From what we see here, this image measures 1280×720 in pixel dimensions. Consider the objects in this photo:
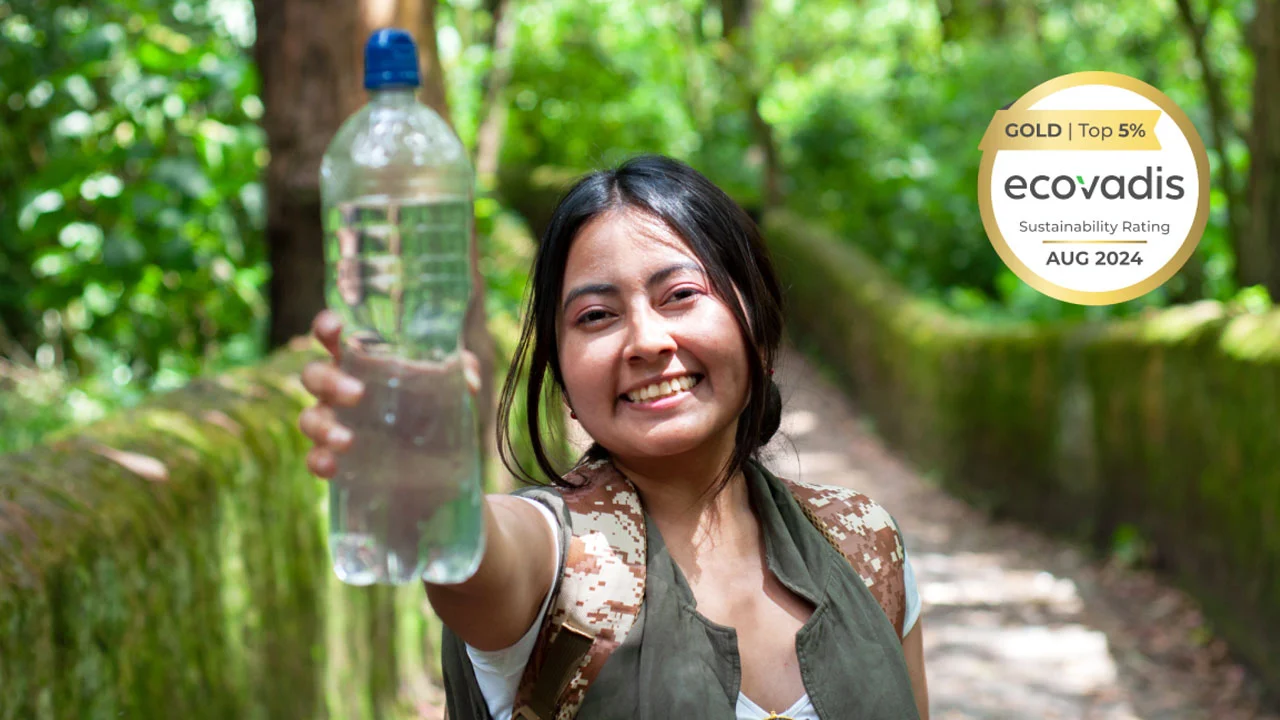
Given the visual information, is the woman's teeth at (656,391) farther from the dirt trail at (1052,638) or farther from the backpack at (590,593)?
the dirt trail at (1052,638)

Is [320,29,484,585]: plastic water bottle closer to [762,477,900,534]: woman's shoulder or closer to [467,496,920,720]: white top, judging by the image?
[467,496,920,720]: white top

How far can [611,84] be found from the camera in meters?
25.9

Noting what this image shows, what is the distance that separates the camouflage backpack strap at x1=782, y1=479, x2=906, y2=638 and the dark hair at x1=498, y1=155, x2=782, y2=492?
0.16 m

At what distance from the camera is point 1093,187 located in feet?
11.2

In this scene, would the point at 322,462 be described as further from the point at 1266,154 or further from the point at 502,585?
the point at 1266,154

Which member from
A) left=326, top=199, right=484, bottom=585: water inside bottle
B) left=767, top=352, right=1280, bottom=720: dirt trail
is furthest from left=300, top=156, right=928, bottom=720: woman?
left=767, top=352, right=1280, bottom=720: dirt trail

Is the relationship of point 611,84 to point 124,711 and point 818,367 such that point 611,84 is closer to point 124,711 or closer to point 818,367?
point 818,367

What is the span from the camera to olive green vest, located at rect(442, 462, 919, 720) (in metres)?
1.91

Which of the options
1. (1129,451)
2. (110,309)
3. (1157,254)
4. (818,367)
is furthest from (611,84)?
(1157,254)

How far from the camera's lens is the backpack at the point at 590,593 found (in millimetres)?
1901

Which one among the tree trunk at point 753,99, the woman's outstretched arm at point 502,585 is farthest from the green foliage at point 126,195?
the tree trunk at point 753,99

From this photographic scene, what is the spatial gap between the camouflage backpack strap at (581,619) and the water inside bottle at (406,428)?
0.29 m

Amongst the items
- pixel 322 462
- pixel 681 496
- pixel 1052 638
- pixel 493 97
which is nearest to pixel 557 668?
pixel 681 496

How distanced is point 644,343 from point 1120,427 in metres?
6.74
